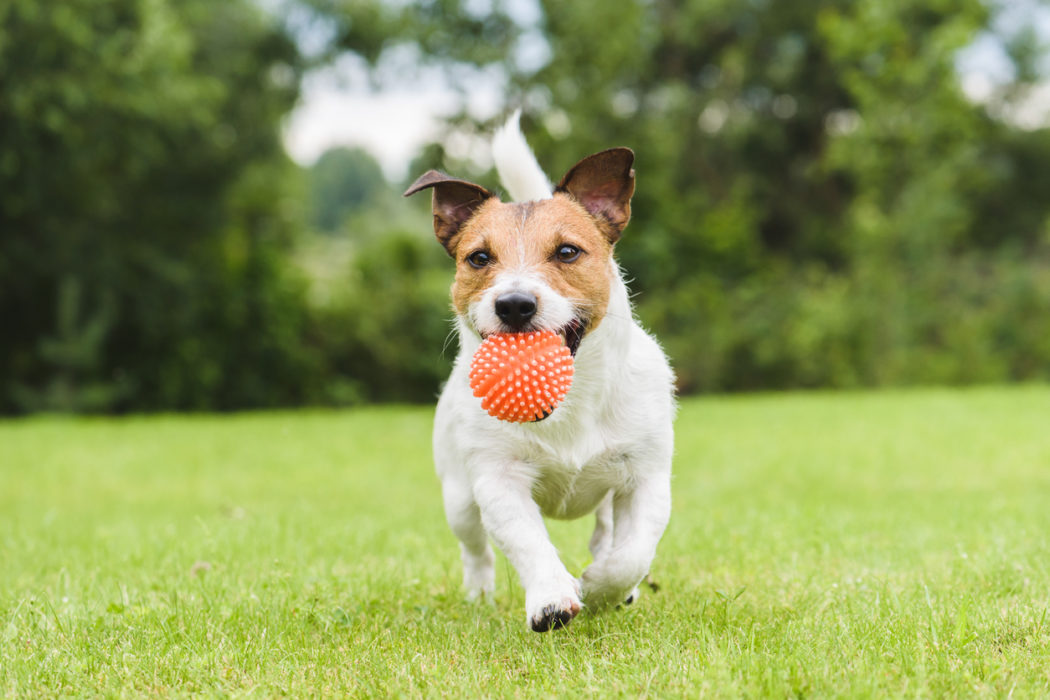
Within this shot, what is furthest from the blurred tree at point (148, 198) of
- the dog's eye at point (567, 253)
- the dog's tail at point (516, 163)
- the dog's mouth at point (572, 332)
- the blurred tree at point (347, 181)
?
the blurred tree at point (347, 181)

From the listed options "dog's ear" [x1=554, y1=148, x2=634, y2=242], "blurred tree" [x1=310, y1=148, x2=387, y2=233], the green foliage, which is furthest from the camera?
"blurred tree" [x1=310, y1=148, x2=387, y2=233]

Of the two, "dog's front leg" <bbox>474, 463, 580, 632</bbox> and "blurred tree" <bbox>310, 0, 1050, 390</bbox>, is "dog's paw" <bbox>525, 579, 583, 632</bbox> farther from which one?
"blurred tree" <bbox>310, 0, 1050, 390</bbox>

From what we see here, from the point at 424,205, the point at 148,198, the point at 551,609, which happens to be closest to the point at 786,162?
the point at 424,205

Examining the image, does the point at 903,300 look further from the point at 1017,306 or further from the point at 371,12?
the point at 371,12

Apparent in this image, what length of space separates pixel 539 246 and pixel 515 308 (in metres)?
0.42

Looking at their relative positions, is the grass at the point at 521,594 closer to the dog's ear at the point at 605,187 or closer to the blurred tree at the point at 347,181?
the dog's ear at the point at 605,187

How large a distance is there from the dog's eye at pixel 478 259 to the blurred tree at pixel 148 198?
17112 millimetres

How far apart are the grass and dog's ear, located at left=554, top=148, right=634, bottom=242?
1.69m

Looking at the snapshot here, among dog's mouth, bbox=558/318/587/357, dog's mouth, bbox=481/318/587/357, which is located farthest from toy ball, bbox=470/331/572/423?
dog's mouth, bbox=558/318/587/357

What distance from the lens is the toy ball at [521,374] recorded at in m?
3.60

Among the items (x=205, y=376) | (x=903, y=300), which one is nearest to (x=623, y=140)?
(x=903, y=300)

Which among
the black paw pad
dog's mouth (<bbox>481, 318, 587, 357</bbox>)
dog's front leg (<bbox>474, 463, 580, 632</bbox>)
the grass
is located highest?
dog's mouth (<bbox>481, 318, 587, 357</bbox>)

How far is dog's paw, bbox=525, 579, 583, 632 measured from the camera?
345cm

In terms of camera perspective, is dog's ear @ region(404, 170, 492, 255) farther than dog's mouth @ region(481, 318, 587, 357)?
Yes
